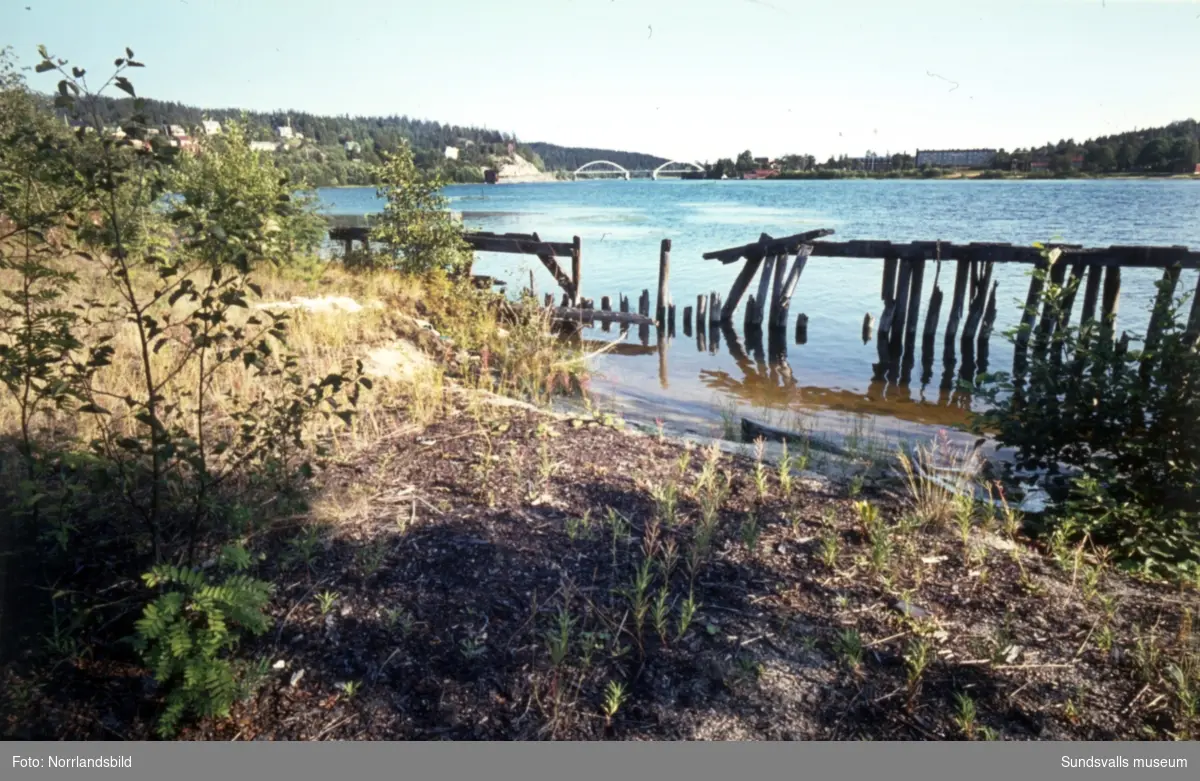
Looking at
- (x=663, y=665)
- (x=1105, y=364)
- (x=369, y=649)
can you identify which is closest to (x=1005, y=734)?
(x=663, y=665)

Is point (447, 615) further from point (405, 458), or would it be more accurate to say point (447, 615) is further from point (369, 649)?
point (405, 458)

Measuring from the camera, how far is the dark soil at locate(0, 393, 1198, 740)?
2.76m

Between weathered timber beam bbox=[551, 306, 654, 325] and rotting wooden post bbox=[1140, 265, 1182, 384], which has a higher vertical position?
rotting wooden post bbox=[1140, 265, 1182, 384]

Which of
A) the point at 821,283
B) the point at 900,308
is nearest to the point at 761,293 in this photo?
the point at 900,308

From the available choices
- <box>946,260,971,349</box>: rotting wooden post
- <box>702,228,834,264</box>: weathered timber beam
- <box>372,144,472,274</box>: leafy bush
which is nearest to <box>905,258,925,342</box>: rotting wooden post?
<box>946,260,971,349</box>: rotting wooden post

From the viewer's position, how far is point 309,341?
7262 millimetres

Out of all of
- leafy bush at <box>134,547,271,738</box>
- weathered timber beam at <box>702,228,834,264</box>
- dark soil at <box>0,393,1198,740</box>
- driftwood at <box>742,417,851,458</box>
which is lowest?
driftwood at <box>742,417,851,458</box>

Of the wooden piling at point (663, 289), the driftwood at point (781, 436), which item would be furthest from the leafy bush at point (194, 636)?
the wooden piling at point (663, 289)

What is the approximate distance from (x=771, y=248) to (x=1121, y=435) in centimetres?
1196

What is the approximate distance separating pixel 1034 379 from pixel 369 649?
4575 mm

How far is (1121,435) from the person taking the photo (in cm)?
442

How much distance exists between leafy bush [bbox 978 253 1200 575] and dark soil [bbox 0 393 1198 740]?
464 millimetres

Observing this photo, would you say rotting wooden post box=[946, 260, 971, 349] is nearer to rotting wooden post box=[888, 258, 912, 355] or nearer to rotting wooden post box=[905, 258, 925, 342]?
rotting wooden post box=[905, 258, 925, 342]

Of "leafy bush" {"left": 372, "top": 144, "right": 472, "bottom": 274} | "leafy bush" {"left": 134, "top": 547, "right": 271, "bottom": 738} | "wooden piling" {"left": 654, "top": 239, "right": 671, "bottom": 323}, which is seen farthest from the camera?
"wooden piling" {"left": 654, "top": 239, "right": 671, "bottom": 323}
